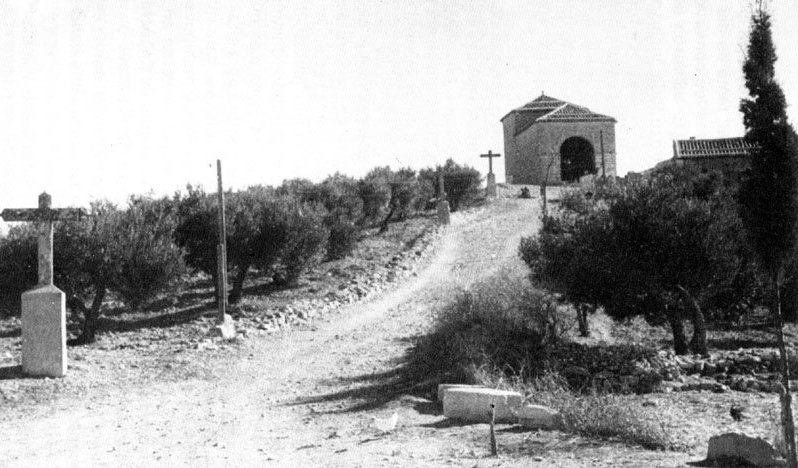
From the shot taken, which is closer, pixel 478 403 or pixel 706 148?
pixel 478 403

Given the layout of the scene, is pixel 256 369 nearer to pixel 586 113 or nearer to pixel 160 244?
pixel 160 244

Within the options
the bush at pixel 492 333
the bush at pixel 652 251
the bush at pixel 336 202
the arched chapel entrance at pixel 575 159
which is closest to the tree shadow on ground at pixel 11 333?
the bush at pixel 492 333

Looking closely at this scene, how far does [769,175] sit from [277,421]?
811 centimetres

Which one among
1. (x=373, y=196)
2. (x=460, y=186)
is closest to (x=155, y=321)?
(x=373, y=196)

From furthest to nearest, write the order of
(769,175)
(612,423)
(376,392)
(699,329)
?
(699,329)
(376,392)
(612,423)
(769,175)

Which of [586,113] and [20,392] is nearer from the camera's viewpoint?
[20,392]

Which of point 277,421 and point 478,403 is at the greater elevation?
point 478,403

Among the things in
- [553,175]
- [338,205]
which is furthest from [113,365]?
[553,175]

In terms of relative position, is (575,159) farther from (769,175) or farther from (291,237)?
(769,175)

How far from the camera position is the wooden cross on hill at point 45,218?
53.1ft

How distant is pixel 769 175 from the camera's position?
22.9 ft

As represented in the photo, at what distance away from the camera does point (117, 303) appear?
27.0 m

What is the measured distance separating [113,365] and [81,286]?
431cm

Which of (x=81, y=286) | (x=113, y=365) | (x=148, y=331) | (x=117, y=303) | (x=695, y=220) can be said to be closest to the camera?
(x=695, y=220)
